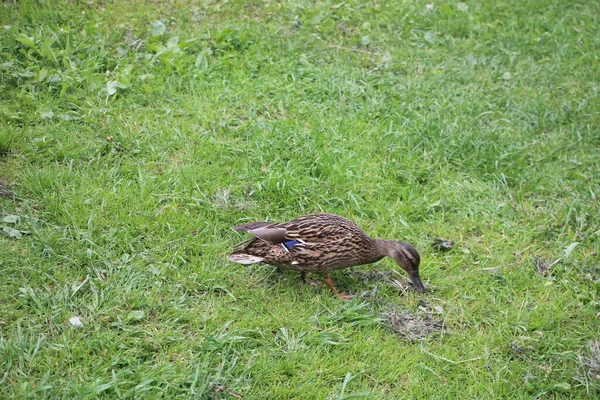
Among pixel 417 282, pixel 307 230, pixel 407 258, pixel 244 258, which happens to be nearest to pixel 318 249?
pixel 307 230

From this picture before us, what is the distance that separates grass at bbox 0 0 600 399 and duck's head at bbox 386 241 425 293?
0.46 ft

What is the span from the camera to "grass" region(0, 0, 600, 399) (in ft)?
14.5

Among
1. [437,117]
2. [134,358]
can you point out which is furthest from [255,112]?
[134,358]

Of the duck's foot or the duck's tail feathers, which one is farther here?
the duck's foot

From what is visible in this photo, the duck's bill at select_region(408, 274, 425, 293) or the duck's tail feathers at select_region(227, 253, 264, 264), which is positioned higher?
the duck's tail feathers at select_region(227, 253, 264, 264)

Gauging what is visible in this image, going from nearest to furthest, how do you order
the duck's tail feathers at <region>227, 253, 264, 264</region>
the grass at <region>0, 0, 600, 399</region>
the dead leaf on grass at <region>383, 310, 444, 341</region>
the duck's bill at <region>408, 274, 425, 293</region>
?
the grass at <region>0, 0, 600, 399</region> → the dead leaf on grass at <region>383, 310, 444, 341</region> → the duck's tail feathers at <region>227, 253, 264, 264</region> → the duck's bill at <region>408, 274, 425, 293</region>

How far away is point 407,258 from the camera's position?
4.99m

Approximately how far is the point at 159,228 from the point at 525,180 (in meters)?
3.38

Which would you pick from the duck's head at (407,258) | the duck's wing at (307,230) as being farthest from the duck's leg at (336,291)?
the duck's head at (407,258)

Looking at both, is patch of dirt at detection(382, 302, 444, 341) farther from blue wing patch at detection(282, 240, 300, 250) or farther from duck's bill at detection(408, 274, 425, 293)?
blue wing patch at detection(282, 240, 300, 250)

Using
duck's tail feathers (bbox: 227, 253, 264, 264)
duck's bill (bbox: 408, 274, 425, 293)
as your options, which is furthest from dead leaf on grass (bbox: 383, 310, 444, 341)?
duck's tail feathers (bbox: 227, 253, 264, 264)

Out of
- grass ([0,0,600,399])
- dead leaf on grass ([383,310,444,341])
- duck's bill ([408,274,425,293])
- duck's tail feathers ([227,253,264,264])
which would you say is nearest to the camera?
grass ([0,0,600,399])

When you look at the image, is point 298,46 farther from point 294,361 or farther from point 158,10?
point 294,361

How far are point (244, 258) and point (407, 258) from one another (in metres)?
1.18
